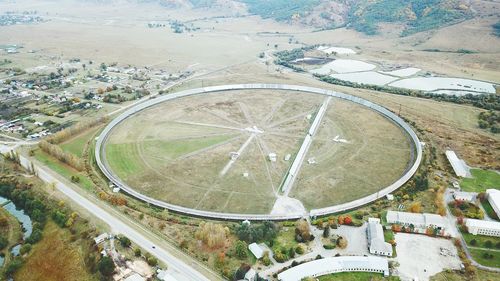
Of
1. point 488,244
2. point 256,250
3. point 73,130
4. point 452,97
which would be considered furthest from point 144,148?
point 452,97

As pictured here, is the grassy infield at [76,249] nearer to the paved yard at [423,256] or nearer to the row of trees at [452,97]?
the paved yard at [423,256]

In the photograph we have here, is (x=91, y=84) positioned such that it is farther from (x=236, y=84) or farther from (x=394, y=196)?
(x=394, y=196)

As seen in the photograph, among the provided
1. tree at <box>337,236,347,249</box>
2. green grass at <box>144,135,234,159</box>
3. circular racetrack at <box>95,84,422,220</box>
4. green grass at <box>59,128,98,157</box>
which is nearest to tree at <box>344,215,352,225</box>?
circular racetrack at <box>95,84,422,220</box>

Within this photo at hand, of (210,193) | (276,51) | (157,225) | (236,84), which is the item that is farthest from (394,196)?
(276,51)

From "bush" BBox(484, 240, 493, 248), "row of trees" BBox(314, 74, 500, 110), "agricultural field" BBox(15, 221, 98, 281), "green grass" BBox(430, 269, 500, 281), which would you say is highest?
"row of trees" BBox(314, 74, 500, 110)

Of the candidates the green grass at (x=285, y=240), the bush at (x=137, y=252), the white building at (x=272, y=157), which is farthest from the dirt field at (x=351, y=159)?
the bush at (x=137, y=252)

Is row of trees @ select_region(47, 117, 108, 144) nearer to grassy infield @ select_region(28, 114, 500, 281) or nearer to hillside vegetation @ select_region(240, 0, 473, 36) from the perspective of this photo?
grassy infield @ select_region(28, 114, 500, 281)
